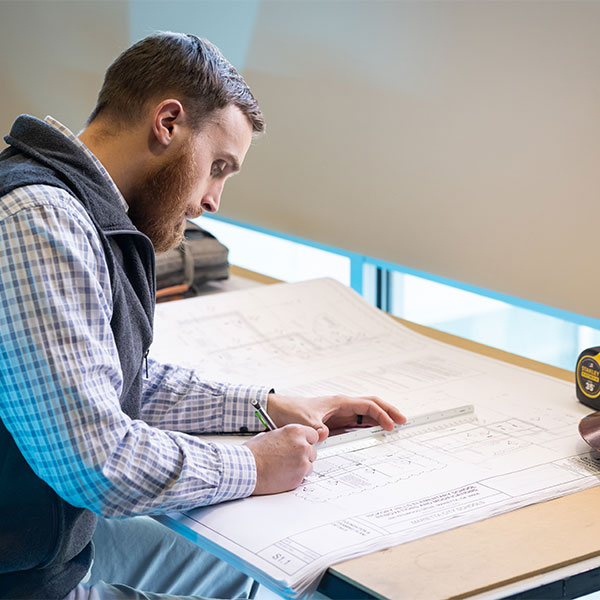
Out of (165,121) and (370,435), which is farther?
(370,435)

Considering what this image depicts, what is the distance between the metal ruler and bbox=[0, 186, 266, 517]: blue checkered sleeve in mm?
252

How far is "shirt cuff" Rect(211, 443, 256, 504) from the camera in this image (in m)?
1.08

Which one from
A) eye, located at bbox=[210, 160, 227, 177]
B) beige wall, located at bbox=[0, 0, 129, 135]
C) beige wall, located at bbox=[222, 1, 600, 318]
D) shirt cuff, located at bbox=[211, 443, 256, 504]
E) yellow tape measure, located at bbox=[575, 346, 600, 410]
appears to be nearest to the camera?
shirt cuff, located at bbox=[211, 443, 256, 504]

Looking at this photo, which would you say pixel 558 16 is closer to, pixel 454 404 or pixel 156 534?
pixel 454 404

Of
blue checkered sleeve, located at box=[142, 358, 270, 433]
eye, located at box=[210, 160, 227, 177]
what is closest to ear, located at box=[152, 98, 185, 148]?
eye, located at box=[210, 160, 227, 177]

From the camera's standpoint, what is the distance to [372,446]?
50.5 inches

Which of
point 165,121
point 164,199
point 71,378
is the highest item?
point 165,121

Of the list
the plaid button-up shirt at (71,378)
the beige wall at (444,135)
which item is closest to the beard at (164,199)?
the plaid button-up shirt at (71,378)

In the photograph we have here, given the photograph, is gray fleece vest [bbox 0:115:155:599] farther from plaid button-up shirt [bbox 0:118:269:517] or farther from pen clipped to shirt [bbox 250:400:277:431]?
pen clipped to shirt [bbox 250:400:277:431]

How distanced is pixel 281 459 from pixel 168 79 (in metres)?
0.54

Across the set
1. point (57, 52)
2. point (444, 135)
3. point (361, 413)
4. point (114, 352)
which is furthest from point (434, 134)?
point (57, 52)

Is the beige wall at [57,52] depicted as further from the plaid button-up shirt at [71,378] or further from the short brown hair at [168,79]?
the plaid button-up shirt at [71,378]

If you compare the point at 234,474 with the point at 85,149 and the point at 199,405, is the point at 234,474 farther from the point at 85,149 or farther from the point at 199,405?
the point at 85,149

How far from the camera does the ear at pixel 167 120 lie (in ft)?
3.90
